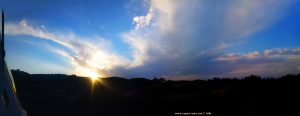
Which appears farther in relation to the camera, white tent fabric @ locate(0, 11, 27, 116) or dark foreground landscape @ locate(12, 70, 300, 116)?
dark foreground landscape @ locate(12, 70, 300, 116)

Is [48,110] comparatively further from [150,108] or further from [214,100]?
[214,100]

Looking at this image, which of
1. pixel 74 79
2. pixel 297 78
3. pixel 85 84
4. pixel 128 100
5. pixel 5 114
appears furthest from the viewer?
pixel 74 79

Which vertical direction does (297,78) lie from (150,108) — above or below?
above

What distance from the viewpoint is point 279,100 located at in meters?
33.4

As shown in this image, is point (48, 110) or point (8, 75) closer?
point (8, 75)

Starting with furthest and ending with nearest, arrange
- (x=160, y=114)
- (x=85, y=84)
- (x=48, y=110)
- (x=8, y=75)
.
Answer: (x=85, y=84), (x=48, y=110), (x=160, y=114), (x=8, y=75)

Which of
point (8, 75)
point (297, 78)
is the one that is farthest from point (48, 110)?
point (8, 75)

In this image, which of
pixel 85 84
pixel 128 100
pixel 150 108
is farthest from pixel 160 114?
pixel 85 84

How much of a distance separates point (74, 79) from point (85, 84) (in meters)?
4.84

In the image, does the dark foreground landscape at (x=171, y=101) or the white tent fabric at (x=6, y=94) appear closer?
the white tent fabric at (x=6, y=94)

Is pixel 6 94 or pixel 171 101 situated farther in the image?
pixel 171 101

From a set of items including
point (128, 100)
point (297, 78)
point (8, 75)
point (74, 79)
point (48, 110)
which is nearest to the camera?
point (8, 75)

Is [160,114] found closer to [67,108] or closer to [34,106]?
[67,108]

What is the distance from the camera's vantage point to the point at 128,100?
37281 mm
